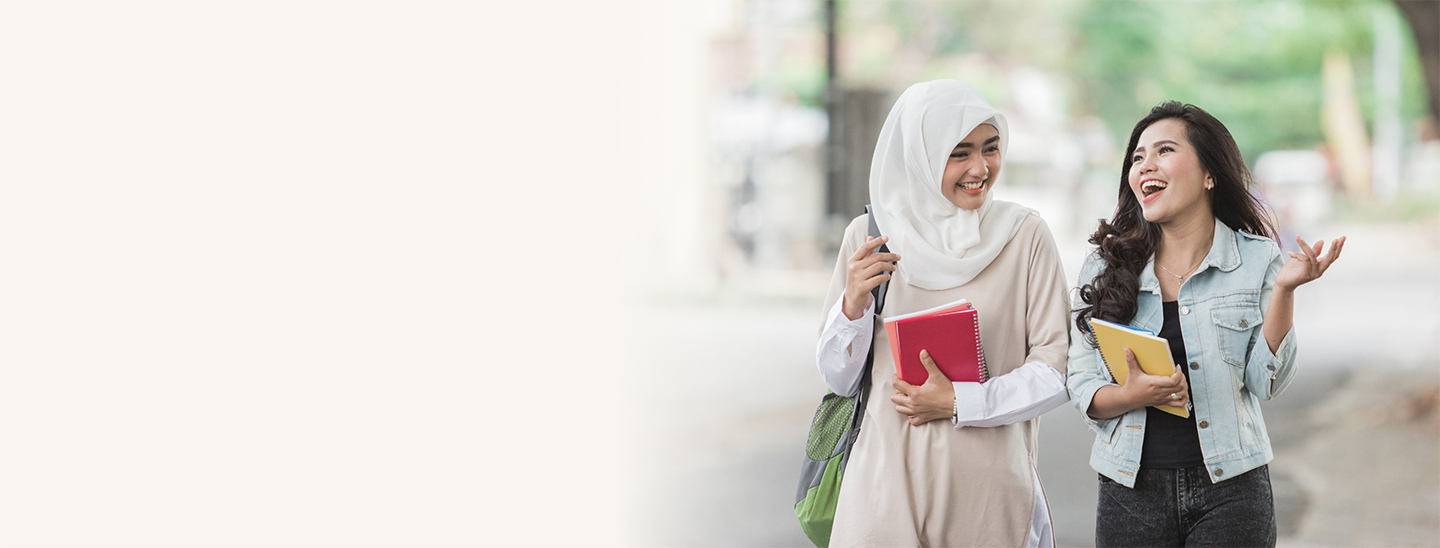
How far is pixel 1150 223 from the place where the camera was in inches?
88.0

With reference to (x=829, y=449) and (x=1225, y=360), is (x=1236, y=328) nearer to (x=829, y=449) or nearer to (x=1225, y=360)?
(x=1225, y=360)

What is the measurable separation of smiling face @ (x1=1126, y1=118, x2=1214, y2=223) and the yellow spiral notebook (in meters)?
0.23

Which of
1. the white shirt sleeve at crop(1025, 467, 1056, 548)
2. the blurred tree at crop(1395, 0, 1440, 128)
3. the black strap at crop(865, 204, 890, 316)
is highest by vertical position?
the blurred tree at crop(1395, 0, 1440, 128)

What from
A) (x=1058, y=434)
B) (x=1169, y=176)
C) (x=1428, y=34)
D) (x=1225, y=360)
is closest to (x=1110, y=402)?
(x=1225, y=360)

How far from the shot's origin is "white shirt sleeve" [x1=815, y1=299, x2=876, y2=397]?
7.39 feet

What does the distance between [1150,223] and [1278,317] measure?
1.02ft

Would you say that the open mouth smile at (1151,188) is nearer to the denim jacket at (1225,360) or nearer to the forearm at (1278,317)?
the denim jacket at (1225,360)

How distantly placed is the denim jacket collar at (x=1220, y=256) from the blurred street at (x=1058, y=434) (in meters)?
3.07

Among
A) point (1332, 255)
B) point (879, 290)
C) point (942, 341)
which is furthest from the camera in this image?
point (879, 290)

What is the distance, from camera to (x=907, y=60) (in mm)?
20547

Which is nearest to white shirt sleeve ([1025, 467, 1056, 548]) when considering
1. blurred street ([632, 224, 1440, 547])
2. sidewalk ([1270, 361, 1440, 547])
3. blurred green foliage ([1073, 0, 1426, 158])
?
blurred street ([632, 224, 1440, 547])

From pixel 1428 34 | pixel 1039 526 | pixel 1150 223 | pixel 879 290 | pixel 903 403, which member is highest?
pixel 1428 34

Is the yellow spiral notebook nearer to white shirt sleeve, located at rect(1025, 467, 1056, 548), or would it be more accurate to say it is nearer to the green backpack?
white shirt sleeve, located at rect(1025, 467, 1056, 548)

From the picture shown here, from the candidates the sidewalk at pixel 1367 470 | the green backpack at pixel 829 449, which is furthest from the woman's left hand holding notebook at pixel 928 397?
the sidewalk at pixel 1367 470
